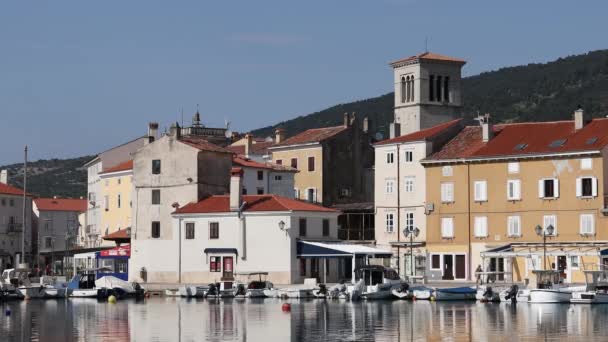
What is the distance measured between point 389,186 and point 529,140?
1312 cm

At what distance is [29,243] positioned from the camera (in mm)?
153750

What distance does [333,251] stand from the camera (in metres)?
94.9

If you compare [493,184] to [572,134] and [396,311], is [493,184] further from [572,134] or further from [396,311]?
[396,311]

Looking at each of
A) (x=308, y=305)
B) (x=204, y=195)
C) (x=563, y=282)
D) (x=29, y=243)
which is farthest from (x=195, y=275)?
(x=29, y=243)

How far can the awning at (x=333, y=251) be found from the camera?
9356cm

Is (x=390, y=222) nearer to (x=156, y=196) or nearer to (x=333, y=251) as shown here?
(x=333, y=251)

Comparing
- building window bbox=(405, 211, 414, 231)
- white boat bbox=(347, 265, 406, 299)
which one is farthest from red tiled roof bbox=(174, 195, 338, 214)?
white boat bbox=(347, 265, 406, 299)

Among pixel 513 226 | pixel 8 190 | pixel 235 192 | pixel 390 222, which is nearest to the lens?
pixel 235 192

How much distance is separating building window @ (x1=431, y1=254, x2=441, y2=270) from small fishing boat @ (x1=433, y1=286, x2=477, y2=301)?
18327 millimetres

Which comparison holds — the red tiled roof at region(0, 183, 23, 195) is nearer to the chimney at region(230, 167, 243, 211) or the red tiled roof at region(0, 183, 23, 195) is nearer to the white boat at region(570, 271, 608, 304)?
the chimney at region(230, 167, 243, 211)

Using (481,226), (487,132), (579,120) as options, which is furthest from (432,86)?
(579,120)

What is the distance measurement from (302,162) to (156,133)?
1438cm

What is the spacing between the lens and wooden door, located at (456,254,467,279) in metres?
103

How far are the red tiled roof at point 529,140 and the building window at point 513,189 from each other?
2.10m
